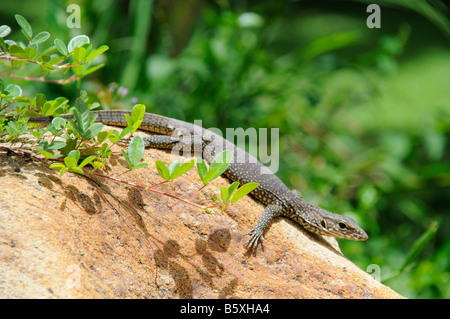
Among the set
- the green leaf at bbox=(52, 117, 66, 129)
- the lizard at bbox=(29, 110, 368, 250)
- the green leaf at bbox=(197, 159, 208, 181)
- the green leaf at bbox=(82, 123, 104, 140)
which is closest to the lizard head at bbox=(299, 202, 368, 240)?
the lizard at bbox=(29, 110, 368, 250)

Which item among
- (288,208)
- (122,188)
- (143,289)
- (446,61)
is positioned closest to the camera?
(143,289)

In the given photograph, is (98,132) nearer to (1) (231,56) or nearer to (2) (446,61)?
(1) (231,56)

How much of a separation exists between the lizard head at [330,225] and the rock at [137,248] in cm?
35

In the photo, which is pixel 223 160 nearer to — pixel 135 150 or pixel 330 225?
pixel 135 150

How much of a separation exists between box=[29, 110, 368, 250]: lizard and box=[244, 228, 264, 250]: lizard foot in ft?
0.88

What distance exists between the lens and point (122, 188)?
3744 mm

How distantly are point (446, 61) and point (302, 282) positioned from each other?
37.5ft

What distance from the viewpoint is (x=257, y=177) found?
16.6 feet

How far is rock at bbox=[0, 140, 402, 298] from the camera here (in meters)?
2.85

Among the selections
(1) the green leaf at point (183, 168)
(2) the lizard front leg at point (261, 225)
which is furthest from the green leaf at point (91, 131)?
(2) the lizard front leg at point (261, 225)

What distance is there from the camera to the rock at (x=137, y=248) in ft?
9.34

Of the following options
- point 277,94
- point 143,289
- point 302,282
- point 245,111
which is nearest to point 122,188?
point 143,289

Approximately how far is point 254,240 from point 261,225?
25 cm
